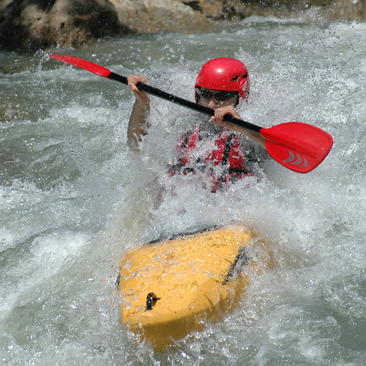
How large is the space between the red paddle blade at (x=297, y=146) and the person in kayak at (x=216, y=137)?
10cm

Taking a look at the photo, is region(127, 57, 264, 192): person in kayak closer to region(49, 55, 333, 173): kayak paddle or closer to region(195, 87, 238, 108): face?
region(195, 87, 238, 108): face

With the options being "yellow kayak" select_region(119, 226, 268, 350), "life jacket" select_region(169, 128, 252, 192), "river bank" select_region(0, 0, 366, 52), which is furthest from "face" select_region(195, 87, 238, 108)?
"river bank" select_region(0, 0, 366, 52)

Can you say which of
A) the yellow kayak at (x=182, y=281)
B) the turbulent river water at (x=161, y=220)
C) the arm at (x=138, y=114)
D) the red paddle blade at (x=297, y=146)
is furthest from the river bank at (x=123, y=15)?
the yellow kayak at (x=182, y=281)

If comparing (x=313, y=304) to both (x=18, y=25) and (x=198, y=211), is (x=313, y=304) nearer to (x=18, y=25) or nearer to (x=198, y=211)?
(x=198, y=211)

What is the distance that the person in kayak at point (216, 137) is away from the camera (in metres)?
3.64

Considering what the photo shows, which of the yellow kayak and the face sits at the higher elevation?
the face

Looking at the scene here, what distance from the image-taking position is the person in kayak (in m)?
3.64

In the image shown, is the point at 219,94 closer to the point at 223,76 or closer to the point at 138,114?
the point at 223,76

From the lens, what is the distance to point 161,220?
12.0 feet

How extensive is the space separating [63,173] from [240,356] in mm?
2691

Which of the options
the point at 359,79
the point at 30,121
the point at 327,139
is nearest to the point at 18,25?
the point at 30,121

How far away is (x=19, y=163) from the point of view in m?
5.27

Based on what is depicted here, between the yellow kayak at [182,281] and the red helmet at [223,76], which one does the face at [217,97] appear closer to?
the red helmet at [223,76]

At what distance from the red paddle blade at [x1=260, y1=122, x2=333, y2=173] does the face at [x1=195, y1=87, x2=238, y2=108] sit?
1.36 feet
